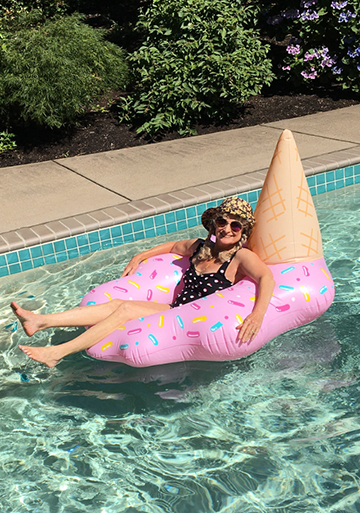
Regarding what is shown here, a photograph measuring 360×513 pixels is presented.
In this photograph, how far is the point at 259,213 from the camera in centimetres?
391

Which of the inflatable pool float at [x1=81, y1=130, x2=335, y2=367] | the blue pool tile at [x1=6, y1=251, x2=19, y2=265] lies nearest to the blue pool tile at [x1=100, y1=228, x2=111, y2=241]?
the blue pool tile at [x1=6, y1=251, x2=19, y2=265]

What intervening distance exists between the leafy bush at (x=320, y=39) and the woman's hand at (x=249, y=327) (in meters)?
6.57

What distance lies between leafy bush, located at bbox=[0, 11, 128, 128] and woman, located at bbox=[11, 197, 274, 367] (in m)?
3.69

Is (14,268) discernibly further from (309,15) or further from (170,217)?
(309,15)

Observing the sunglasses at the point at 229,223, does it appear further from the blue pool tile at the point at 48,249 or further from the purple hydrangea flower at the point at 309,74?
the purple hydrangea flower at the point at 309,74

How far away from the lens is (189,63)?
7598 millimetres

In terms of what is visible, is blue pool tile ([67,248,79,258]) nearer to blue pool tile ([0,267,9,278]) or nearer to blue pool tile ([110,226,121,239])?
blue pool tile ([110,226,121,239])

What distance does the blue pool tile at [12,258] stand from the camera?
16.1ft

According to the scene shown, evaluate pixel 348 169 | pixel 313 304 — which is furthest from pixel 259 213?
pixel 348 169

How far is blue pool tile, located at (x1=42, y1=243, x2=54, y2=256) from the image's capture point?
16.6 ft

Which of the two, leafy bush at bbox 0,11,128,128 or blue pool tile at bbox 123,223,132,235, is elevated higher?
leafy bush at bbox 0,11,128,128

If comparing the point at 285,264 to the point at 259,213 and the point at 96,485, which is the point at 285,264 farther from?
the point at 96,485

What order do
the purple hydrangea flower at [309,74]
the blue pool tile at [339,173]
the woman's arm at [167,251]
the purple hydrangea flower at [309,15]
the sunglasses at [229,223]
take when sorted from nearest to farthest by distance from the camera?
the sunglasses at [229,223] < the woman's arm at [167,251] < the blue pool tile at [339,173] < the purple hydrangea flower at [309,15] < the purple hydrangea flower at [309,74]

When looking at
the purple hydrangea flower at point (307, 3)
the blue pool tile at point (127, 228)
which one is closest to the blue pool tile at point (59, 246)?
the blue pool tile at point (127, 228)
